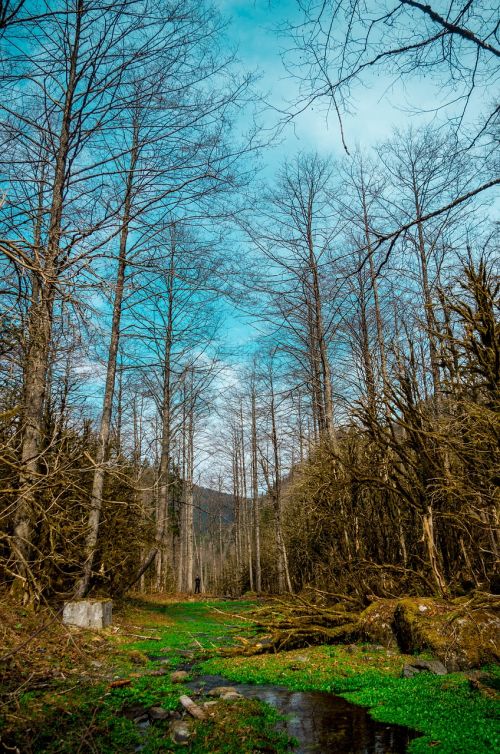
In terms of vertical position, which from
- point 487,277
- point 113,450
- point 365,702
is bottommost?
point 365,702

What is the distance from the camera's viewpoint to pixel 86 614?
7.77m

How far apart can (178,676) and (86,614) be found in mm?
3454

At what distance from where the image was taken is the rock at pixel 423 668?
4672 millimetres

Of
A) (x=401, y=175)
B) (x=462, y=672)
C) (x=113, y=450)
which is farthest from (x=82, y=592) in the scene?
(x=401, y=175)

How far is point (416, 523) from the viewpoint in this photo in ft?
24.6

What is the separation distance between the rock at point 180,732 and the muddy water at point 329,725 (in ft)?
2.53

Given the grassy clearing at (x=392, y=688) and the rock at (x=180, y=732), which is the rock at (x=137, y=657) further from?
the rock at (x=180, y=732)

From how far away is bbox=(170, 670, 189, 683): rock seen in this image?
16.3 feet

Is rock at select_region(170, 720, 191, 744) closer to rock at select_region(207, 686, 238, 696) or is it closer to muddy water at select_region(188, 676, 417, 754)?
muddy water at select_region(188, 676, 417, 754)

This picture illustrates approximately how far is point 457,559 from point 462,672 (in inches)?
91.2

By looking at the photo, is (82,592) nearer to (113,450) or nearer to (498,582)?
(113,450)

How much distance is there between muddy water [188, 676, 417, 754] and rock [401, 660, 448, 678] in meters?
0.86

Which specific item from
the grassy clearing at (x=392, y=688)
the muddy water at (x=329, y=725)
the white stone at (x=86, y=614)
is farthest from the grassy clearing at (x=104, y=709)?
the white stone at (x=86, y=614)

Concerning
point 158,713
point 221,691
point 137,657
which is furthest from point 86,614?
point 158,713
